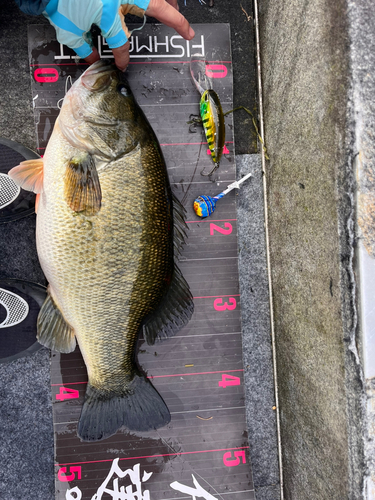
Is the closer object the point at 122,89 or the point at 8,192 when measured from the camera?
the point at 122,89

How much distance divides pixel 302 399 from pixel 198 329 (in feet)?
1.57

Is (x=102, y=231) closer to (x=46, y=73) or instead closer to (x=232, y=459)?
(x=46, y=73)

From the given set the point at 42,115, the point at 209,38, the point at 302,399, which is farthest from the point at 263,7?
the point at 302,399

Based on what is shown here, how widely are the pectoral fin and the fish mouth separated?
0.24 meters

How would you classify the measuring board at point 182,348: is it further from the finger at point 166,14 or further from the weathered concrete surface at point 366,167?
the weathered concrete surface at point 366,167

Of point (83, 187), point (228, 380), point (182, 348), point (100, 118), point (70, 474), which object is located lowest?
point (70, 474)

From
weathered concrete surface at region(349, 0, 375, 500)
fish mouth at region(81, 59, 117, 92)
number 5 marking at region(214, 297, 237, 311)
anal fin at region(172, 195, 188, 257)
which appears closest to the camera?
weathered concrete surface at region(349, 0, 375, 500)

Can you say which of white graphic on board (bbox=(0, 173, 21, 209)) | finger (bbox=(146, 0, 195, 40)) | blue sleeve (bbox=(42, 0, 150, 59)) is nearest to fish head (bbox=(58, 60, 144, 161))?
blue sleeve (bbox=(42, 0, 150, 59))

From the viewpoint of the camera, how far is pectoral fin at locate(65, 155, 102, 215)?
39.4 inches

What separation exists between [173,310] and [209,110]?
789mm

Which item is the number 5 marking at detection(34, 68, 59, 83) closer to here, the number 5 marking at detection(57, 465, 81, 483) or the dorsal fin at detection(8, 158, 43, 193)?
the dorsal fin at detection(8, 158, 43, 193)

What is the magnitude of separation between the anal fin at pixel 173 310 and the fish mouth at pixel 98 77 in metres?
0.65

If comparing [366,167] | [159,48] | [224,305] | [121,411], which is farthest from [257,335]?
[159,48]

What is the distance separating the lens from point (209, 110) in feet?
4.34
